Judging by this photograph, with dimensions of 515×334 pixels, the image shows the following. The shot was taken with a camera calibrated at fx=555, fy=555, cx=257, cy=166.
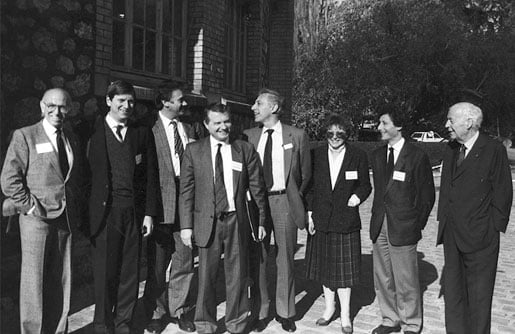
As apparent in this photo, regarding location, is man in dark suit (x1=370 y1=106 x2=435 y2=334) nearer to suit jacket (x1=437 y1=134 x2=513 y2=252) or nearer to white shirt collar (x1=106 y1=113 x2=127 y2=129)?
suit jacket (x1=437 y1=134 x2=513 y2=252)

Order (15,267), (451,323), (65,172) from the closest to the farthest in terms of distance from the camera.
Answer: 1. (65,172)
2. (451,323)
3. (15,267)

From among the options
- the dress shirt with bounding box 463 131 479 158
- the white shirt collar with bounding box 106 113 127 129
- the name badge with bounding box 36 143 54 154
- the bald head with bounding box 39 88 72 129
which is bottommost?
the name badge with bounding box 36 143 54 154

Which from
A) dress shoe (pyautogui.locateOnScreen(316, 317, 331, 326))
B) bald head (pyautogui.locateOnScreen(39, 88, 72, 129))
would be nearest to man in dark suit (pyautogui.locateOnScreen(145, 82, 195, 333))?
bald head (pyautogui.locateOnScreen(39, 88, 72, 129))

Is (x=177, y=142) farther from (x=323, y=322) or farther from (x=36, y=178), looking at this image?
(x=323, y=322)

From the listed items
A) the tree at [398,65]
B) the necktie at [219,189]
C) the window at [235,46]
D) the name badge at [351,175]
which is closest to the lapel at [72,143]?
the necktie at [219,189]

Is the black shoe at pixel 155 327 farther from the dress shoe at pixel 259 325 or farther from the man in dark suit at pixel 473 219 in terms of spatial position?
the man in dark suit at pixel 473 219

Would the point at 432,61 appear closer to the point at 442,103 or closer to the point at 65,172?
the point at 442,103

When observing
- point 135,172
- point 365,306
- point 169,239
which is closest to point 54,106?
point 135,172

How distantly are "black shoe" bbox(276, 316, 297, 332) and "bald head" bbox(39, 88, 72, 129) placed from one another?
101 inches

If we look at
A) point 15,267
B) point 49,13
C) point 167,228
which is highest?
point 49,13

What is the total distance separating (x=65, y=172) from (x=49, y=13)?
1.92 m

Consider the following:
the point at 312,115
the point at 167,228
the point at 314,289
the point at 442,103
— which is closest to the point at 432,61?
the point at 442,103

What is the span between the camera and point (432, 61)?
23703 mm

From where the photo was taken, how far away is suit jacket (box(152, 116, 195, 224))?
4812 mm
